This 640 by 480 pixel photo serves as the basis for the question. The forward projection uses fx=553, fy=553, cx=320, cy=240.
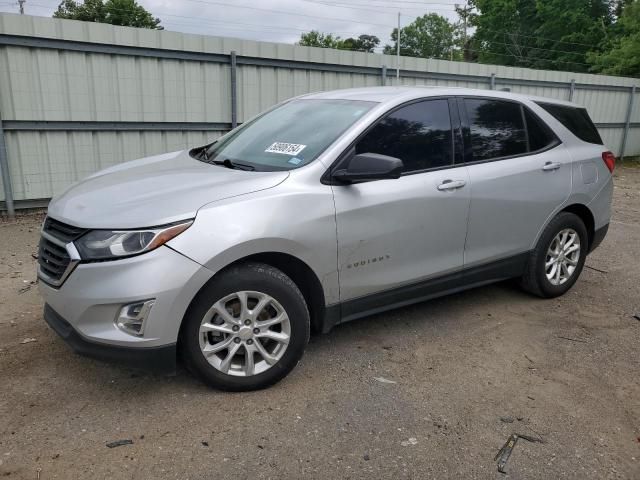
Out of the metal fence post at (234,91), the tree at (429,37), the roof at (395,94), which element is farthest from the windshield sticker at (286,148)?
the tree at (429,37)

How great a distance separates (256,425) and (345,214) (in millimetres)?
1306

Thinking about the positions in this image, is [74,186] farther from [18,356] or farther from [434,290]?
[434,290]

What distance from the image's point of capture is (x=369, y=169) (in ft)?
10.7

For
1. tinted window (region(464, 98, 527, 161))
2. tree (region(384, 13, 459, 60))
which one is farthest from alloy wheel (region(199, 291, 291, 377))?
tree (region(384, 13, 459, 60))

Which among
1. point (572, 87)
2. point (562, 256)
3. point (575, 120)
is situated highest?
point (572, 87)

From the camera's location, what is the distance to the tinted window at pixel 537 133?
14.8 feet

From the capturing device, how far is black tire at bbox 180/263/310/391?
2924mm

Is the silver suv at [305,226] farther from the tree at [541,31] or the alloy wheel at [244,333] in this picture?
the tree at [541,31]

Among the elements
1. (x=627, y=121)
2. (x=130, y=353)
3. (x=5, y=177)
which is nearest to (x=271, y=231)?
(x=130, y=353)

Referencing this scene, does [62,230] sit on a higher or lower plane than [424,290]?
higher

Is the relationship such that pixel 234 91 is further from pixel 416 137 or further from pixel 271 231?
pixel 271 231

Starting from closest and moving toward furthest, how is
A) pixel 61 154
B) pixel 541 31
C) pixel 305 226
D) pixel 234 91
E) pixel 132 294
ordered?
1. pixel 132 294
2. pixel 305 226
3. pixel 61 154
4. pixel 234 91
5. pixel 541 31

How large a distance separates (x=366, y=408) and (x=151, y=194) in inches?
66.8

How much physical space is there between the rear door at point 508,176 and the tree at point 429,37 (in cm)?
7481
